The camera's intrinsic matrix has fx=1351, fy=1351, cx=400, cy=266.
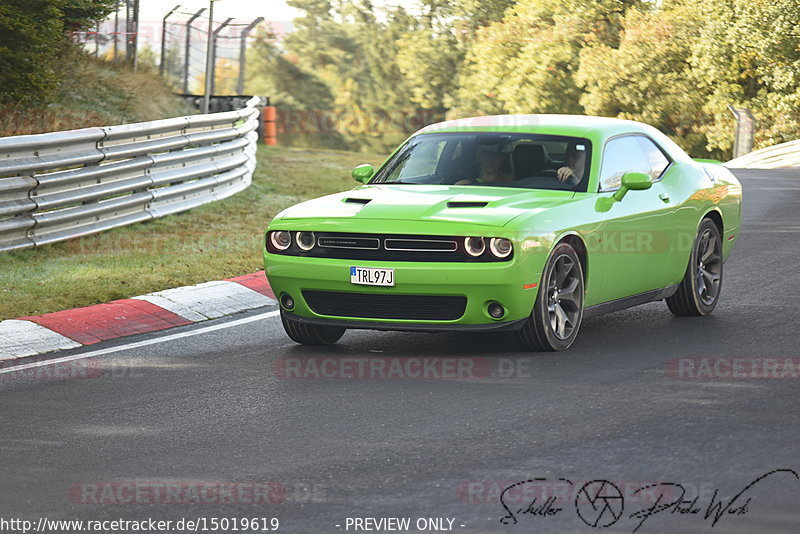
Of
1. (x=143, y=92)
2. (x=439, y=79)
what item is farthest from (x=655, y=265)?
(x=439, y=79)

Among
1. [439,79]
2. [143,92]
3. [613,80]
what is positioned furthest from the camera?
[439,79]

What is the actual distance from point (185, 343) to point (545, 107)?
54.2 m

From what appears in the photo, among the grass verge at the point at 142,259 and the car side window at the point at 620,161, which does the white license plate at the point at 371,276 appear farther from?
the grass verge at the point at 142,259

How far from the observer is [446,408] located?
722 centimetres

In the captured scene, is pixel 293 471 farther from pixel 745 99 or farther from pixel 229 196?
pixel 745 99

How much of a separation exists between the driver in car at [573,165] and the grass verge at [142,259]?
3706 mm

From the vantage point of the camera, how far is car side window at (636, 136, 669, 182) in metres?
10.1

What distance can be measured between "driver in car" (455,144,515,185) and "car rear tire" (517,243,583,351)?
95cm

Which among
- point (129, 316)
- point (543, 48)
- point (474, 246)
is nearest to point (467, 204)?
point (474, 246)

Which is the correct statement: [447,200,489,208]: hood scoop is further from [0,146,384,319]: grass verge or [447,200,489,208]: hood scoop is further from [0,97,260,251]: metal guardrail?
[0,97,260,251]: metal guardrail

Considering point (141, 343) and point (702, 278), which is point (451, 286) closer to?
point (141, 343)
